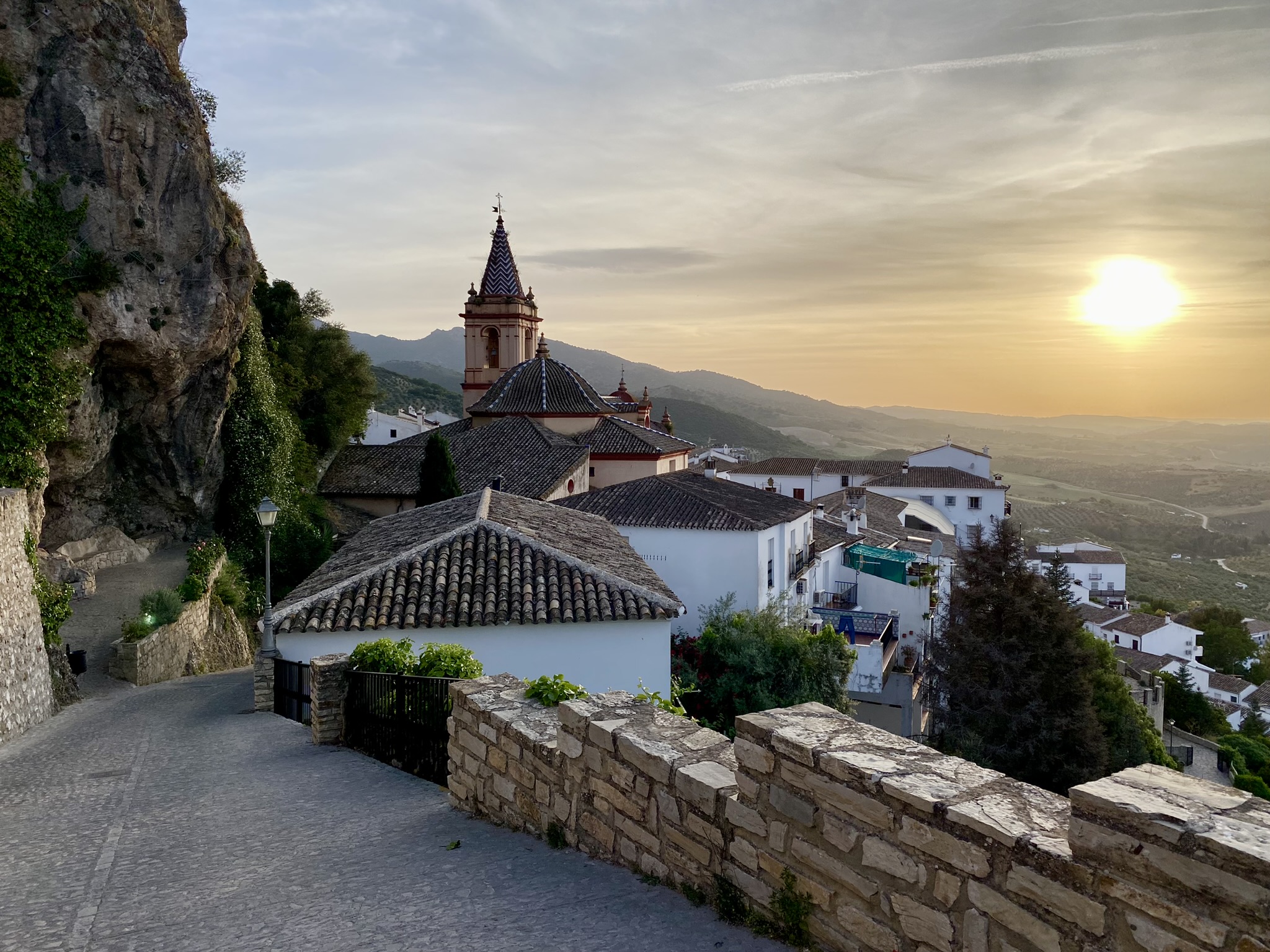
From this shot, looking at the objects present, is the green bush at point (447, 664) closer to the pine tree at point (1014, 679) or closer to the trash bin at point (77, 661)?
the trash bin at point (77, 661)

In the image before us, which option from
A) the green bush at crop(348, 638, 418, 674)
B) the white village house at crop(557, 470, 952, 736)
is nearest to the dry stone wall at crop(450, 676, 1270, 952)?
the green bush at crop(348, 638, 418, 674)

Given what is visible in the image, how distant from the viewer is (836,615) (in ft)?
78.5

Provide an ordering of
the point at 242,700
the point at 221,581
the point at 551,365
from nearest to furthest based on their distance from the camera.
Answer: the point at 242,700
the point at 221,581
the point at 551,365

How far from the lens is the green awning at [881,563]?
27.9 metres

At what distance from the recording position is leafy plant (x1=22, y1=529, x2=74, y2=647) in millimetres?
12719

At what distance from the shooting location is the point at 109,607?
16.4 metres

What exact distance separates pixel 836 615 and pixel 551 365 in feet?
59.1

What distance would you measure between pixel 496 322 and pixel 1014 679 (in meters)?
28.0

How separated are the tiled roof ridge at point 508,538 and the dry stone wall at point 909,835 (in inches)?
267

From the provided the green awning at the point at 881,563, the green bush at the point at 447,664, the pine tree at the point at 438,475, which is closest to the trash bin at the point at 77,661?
the green bush at the point at 447,664

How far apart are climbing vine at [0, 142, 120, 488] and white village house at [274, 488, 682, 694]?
5806mm

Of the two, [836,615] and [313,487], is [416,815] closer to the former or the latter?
[836,615]

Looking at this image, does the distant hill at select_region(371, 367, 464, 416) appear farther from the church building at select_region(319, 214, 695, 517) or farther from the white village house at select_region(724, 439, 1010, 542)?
the church building at select_region(319, 214, 695, 517)

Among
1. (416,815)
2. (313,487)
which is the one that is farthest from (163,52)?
(416,815)
